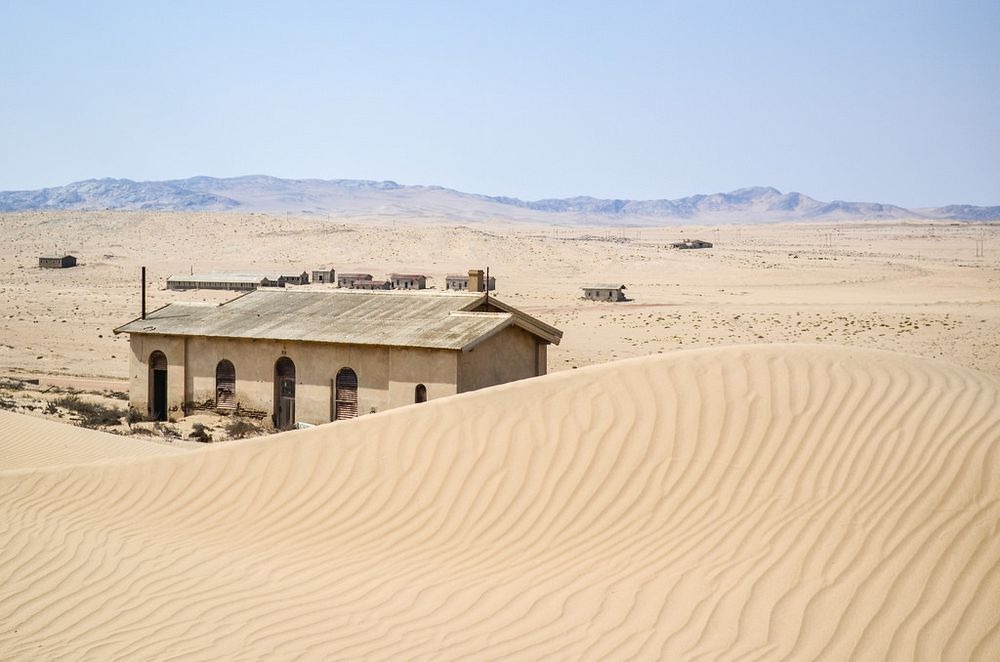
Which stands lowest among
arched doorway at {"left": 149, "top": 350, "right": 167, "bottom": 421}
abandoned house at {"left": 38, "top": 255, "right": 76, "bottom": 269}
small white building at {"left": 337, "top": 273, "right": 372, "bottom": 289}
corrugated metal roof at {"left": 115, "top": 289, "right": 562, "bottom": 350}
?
arched doorway at {"left": 149, "top": 350, "right": 167, "bottom": 421}

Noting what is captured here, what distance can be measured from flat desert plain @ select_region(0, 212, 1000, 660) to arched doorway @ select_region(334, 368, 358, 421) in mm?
9112

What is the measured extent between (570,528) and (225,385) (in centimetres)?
1541

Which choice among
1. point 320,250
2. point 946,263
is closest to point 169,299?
point 320,250

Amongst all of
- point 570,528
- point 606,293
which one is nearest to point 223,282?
point 606,293

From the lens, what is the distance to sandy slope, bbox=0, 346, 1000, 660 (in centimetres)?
779

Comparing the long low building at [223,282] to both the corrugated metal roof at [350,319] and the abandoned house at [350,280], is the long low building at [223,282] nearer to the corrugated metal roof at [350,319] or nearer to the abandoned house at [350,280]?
the abandoned house at [350,280]

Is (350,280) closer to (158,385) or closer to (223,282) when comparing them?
(223,282)

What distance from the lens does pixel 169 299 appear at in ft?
189

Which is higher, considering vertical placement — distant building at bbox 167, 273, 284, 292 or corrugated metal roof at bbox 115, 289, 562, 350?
corrugated metal roof at bbox 115, 289, 562, 350

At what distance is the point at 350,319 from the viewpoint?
2352 cm

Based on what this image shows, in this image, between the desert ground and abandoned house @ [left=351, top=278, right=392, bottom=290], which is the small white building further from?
the desert ground

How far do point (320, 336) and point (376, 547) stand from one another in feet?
41.4

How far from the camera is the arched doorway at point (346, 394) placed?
22.3 metres

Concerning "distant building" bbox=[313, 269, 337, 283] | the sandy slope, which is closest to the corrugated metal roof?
the sandy slope
